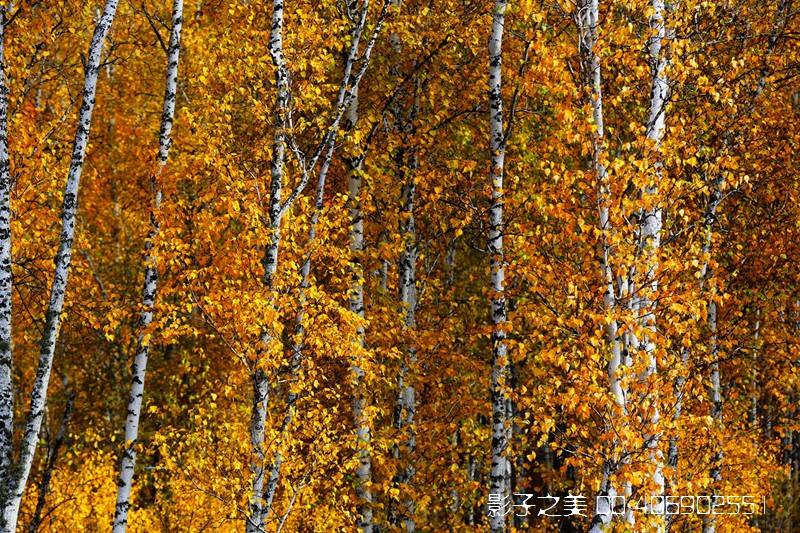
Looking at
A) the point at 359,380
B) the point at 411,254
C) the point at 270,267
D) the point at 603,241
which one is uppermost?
the point at 411,254

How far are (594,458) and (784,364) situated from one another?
406 inches

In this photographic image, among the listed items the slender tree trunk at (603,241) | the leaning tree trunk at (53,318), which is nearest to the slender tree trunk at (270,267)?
the leaning tree trunk at (53,318)

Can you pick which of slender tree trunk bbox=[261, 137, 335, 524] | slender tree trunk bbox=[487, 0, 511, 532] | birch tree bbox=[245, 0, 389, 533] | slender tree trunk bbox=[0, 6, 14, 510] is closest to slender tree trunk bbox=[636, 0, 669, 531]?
slender tree trunk bbox=[487, 0, 511, 532]

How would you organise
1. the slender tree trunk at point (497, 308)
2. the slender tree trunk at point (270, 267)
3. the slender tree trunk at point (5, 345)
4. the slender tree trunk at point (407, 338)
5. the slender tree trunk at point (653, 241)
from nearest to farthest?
the slender tree trunk at point (5, 345)
the slender tree trunk at point (653, 241)
the slender tree trunk at point (270, 267)
the slender tree trunk at point (497, 308)
the slender tree trunk at point (407, 338)

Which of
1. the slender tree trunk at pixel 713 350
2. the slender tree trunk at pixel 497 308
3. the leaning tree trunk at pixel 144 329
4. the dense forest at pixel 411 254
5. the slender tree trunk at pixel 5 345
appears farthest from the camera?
the slender tree trunk at pixel 713 350

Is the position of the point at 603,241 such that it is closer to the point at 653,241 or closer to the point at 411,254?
the point at 653,241

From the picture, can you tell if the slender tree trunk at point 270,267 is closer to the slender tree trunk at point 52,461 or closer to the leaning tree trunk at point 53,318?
the leaning tree trunk at point 53,318

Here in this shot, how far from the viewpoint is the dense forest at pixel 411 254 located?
36.6 ft

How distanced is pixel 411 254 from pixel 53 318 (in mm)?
8441

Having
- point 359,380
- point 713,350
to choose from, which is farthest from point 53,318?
point 713,350

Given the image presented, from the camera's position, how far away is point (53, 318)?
9648 mm

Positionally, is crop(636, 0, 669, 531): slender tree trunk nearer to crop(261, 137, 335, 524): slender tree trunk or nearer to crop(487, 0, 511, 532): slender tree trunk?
crop(487, 0, 511, 532): slender tree trunk

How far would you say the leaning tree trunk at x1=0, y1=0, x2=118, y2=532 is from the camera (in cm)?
896

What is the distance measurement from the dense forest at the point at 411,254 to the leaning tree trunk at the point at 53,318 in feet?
0.12
